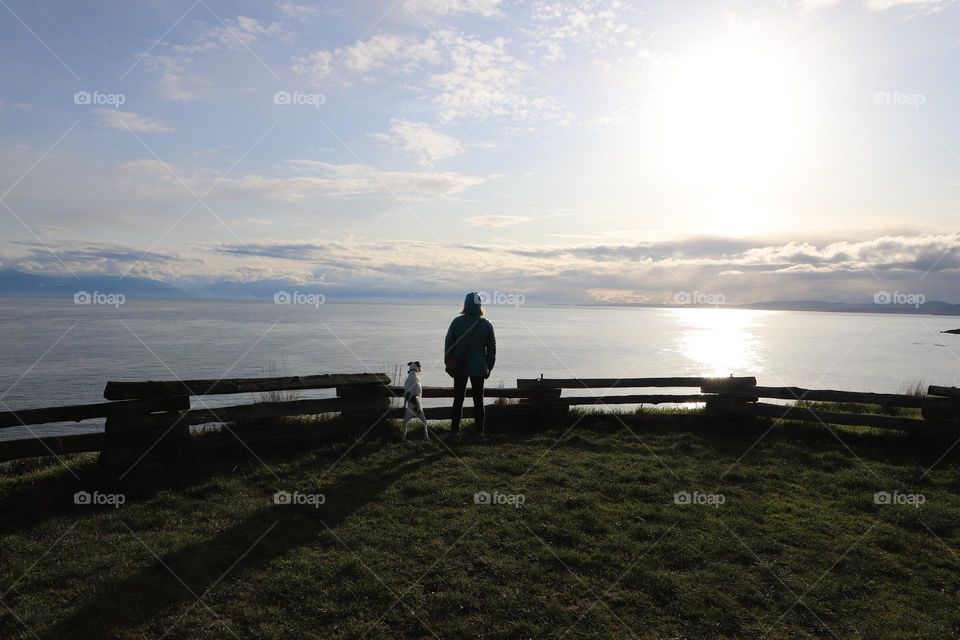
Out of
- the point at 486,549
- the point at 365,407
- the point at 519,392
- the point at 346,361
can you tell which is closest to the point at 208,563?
the point at 486,549

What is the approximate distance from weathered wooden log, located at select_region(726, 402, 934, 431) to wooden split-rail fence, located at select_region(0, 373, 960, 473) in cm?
2

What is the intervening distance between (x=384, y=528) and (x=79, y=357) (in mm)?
40901

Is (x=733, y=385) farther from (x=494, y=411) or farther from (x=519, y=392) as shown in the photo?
(x=494, y=411)

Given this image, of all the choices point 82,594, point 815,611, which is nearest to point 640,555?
point 815,611

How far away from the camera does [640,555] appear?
21.6 feet

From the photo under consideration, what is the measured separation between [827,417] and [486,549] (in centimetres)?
901

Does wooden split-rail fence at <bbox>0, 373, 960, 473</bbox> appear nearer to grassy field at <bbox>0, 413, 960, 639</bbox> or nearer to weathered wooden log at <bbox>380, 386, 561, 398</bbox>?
weathered wooden log at <bbox>380, 386, 561, 398</bbox>

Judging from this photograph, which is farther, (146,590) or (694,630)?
(146,590)

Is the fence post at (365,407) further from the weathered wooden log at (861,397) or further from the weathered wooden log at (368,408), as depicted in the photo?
the weathered wooden log at (861,397)

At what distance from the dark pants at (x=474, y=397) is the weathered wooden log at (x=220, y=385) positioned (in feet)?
4.68

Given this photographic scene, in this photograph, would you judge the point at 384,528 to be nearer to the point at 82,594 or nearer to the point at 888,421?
the point at 82,594

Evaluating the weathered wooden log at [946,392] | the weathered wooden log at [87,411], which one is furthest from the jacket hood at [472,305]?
the weathered wooden log at [946,392]

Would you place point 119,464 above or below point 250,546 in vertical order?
above

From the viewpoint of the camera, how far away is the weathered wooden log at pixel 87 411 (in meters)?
7.84
